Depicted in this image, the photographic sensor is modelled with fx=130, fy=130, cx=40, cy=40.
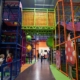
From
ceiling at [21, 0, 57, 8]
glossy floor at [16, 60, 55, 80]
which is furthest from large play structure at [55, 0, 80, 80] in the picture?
ceiling at [21, 0, 57, 8]

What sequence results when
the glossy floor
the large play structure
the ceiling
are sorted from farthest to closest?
1. the ceiling
2. the glossy floor
3. the large play structure

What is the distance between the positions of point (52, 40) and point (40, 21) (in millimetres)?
2599

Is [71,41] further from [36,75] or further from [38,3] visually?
[38,3]

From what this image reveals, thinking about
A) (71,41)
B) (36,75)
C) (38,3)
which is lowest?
(36,75)

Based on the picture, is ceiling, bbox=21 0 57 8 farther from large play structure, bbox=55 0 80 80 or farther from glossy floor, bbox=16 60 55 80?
glossy floor, bbox=16 60 55 80

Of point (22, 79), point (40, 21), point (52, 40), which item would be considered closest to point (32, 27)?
point (40, 21)

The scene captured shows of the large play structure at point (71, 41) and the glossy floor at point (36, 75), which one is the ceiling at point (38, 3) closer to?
the large play structure at point (71, 41)

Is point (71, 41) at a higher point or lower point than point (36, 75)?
higher

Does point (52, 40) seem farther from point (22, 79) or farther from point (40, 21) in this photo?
point (22, 79)

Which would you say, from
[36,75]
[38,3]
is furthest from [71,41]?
[38,3]

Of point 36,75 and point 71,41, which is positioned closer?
point 71,41

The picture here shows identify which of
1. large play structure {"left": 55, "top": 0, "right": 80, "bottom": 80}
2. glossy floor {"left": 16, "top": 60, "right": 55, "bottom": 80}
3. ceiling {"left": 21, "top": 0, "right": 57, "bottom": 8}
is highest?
ceiling {"left": 21, "top": 0, "right": 57, "bottom": 8}

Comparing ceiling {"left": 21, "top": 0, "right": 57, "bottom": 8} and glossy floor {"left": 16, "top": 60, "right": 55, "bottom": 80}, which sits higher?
ceiling {"left": 21, "top": 0, "right": 57, "bottom": 8}

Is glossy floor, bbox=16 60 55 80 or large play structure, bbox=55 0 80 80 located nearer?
large play structure, bbox=55 0 80 80
